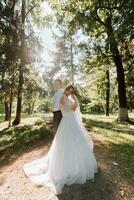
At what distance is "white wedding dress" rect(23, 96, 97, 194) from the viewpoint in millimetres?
6879

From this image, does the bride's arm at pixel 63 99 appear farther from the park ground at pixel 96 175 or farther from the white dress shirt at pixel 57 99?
the park ground at pixel 96 175

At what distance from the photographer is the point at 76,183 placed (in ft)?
22.5

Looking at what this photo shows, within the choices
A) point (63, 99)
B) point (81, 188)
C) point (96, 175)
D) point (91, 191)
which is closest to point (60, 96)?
point (63, 99)

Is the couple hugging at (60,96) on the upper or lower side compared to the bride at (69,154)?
upper

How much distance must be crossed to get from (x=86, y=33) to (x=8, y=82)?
741 cm

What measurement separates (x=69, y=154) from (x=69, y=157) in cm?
8

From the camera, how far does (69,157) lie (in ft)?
22.9

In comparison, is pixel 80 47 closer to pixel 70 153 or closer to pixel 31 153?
pixel 31 153

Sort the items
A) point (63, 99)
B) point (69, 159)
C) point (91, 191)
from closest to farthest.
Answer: point (91, 191) → point (69, 159) → point (63, 99)

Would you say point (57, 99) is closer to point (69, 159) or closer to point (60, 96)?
point (60, 96)

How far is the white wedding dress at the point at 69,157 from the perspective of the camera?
22.6 feet

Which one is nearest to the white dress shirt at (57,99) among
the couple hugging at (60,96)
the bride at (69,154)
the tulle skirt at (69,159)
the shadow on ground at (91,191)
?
the couple hugging at (60,96)

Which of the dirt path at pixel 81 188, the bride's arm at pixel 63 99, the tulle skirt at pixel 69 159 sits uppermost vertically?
the bride's arm at pixel 63 99

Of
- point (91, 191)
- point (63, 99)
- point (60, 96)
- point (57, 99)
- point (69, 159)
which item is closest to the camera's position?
point (91, 191)
